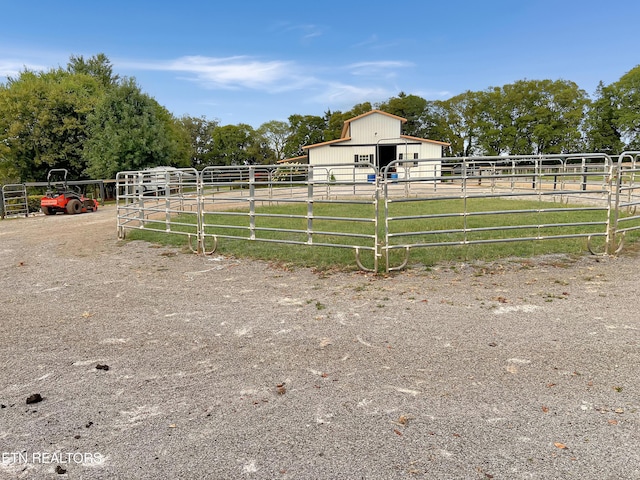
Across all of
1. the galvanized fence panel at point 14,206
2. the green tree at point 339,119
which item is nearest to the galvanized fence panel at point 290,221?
the galvanized fence panel at point 14,206

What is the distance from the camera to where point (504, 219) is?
11.2 meters

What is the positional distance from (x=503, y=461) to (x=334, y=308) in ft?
9.08

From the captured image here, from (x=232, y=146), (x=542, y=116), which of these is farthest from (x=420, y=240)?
(x=232, y=146)

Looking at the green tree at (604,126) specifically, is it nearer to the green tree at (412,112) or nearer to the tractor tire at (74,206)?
the green tree at (412,112)

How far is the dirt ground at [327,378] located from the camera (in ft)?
7.72

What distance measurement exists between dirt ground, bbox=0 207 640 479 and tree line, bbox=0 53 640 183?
87.9ft

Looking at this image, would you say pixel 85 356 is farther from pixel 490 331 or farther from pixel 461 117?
pixel 461 117

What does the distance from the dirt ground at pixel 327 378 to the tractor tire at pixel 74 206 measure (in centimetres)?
1239

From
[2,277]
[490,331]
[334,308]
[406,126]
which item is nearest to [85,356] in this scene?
[334,308]

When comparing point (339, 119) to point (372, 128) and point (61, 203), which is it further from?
point (61, 203)

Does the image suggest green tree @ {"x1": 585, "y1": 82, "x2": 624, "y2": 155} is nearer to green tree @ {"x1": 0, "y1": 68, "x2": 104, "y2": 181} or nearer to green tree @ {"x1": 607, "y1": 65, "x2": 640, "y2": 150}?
green tree @ {"x1": 607, "y1": 65, "x2": 640, "y2": 150}

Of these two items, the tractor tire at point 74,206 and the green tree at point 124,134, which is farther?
the green tree at point 124,134

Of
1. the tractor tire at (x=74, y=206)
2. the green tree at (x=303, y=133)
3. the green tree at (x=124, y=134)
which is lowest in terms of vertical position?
the tractor tire at (x=74, y=206)

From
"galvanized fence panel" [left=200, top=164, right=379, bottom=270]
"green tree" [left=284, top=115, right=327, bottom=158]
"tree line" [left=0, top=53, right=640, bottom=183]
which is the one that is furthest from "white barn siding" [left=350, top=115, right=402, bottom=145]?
"green tree" [left=284, top=115, right=327, bottom=158]
